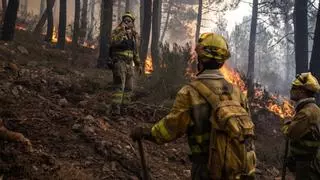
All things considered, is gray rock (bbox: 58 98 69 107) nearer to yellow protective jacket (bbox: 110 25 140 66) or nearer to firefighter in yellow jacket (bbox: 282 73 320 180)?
yellow protective jacket (bbox: 110 25 140 66)

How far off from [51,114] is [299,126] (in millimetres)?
4147

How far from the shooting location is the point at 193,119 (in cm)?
355

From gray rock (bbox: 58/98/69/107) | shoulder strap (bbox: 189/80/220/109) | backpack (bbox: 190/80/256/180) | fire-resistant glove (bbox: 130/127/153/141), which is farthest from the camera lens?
gray rock (bbox: 58/98/69/107)

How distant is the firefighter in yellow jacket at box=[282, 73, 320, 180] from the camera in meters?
5.04

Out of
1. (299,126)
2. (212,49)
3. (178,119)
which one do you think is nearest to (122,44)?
(299,126)

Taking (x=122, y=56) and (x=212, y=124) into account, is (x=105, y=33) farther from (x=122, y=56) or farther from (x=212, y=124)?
(x=212, y=124)

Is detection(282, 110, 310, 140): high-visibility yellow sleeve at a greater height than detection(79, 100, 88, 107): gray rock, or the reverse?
detection(282, 110, 310, 140): high-visibility yellow sleeve

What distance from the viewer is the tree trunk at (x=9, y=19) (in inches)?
507

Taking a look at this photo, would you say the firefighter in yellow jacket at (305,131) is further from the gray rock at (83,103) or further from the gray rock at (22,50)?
the gray rock at (22,50)

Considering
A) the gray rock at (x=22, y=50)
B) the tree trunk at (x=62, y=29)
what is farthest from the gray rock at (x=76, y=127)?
the tree trunk at (x=62, y=29)

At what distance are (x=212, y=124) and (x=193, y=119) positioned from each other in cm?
18

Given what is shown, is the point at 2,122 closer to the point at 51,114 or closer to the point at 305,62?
the point at 51,114

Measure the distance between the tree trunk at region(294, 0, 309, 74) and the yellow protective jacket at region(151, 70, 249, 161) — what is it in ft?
41.6

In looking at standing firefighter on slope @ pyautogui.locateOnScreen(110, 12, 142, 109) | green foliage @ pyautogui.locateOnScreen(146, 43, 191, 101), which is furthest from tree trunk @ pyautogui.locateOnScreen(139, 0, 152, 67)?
standing firefighter on slope @ pyautogui.locateOnScreen(110, 12, 142, 109)
